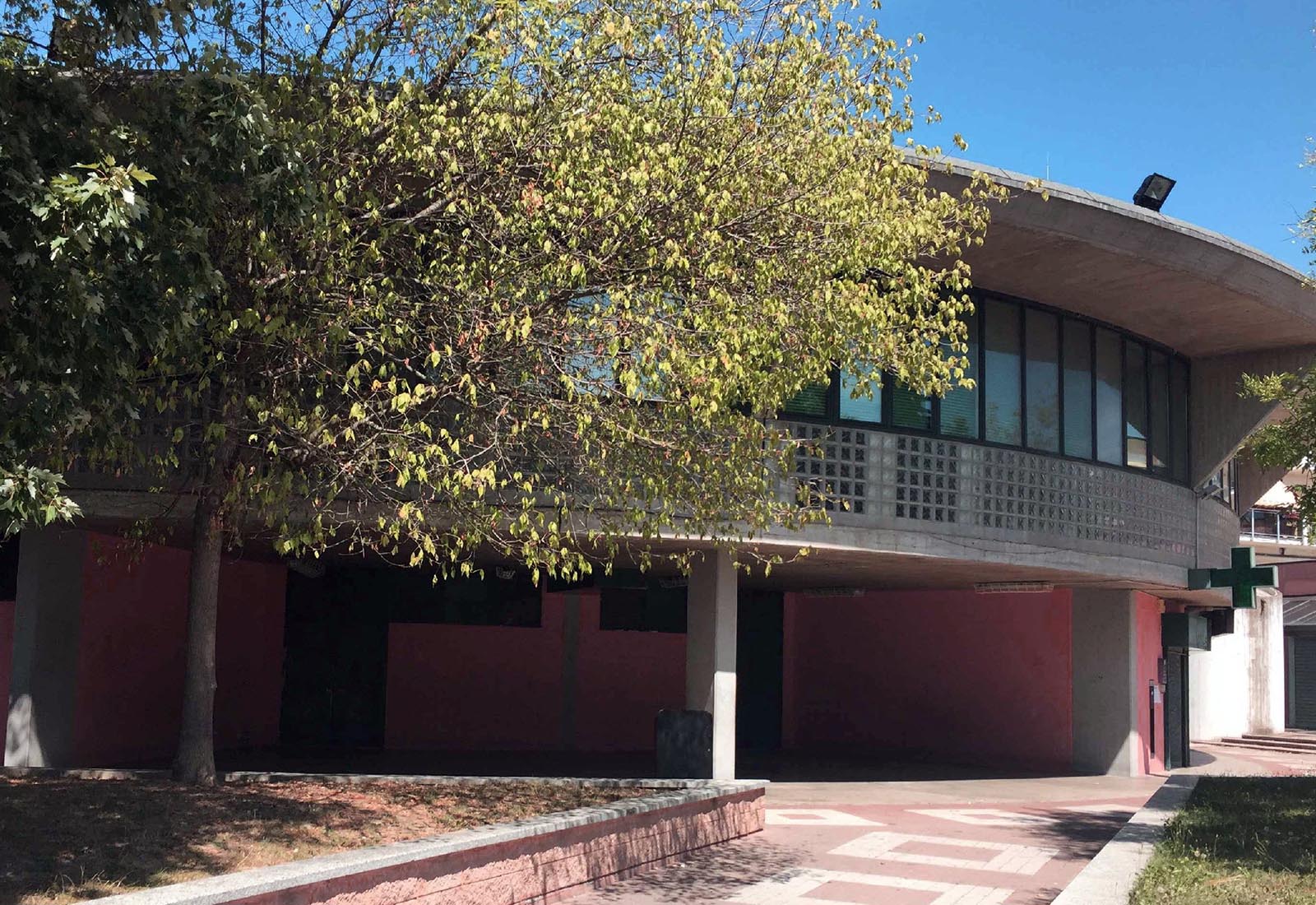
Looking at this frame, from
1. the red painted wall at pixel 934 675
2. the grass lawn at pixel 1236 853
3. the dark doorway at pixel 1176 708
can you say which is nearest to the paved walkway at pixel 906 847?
the grass lawn at pixel 1236 853

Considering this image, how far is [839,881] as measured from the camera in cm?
1038

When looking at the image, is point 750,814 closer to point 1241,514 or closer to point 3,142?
point 3,142

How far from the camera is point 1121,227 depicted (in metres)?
15.3

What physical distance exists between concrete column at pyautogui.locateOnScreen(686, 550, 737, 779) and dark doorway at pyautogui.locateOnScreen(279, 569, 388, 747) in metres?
7.05

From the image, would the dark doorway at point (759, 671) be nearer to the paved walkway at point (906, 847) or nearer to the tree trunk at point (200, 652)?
the paved walkway at point (906, 847)

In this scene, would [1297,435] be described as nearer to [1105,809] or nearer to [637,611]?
[1105,809]

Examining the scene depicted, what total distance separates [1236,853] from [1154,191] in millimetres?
10511

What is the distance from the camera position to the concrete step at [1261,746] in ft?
99.9

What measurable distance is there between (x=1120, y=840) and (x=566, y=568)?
5.45 m

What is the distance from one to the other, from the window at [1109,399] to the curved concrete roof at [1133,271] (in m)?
0.36

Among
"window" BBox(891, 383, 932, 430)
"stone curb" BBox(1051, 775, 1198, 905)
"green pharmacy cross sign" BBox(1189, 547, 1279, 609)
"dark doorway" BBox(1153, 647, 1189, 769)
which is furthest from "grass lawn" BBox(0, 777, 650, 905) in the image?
"dark doorway" BBox(1153, 647, 1189, 769)

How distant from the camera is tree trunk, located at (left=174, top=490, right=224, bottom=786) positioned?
10.5 m

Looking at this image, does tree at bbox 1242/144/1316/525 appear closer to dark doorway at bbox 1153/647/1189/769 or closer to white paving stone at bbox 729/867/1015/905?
white paving stone at bbox 729/867/1015/905

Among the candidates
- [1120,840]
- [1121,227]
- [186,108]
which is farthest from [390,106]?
[1121,227]
